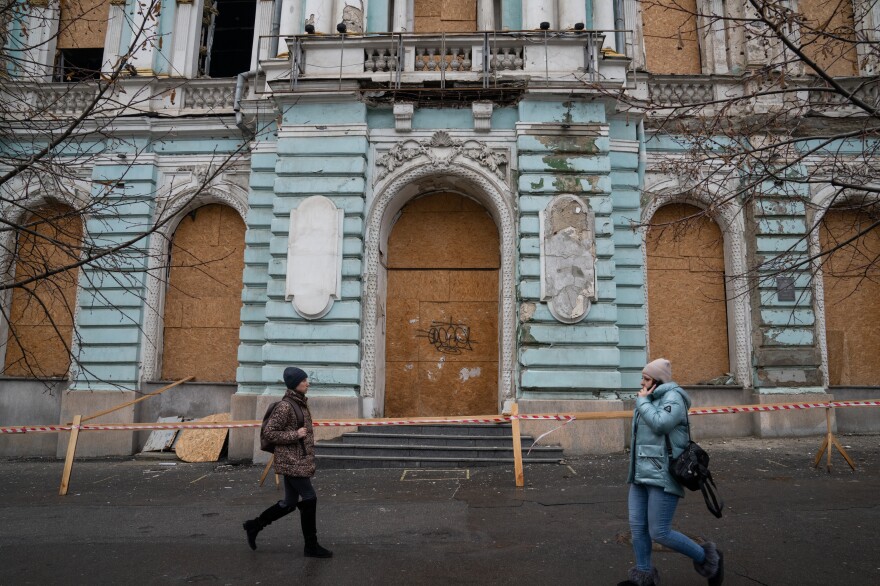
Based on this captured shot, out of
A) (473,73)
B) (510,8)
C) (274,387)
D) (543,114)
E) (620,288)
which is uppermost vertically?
(510,8)

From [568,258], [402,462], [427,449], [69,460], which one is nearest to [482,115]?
[568,258]

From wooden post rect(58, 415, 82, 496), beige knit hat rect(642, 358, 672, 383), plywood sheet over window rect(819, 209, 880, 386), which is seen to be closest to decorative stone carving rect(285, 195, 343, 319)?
wooden post rect(58, 415, 82, 496)

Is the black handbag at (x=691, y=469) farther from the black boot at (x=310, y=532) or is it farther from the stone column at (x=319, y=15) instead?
the stone column at (x=319, y=15)

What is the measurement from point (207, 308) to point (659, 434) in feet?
37.0

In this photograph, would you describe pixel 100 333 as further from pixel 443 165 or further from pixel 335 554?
pixel 335 554

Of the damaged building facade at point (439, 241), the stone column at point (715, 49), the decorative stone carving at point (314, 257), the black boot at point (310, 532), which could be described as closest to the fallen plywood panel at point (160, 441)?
the damaged building facade at point (439, 241)

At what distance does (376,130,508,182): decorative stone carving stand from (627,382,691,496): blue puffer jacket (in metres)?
7.91

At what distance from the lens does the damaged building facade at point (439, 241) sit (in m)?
11.3

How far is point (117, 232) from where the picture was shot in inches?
520

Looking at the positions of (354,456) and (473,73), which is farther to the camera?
(473,73)

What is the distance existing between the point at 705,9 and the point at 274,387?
12161 mm

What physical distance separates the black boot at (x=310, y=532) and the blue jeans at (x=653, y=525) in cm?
263

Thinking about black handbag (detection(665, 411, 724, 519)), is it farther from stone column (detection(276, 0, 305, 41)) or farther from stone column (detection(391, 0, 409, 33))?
stone column (detection(276, 0, 305, 41))

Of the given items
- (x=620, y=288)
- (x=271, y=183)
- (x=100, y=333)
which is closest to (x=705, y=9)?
(x=620, y=288)
